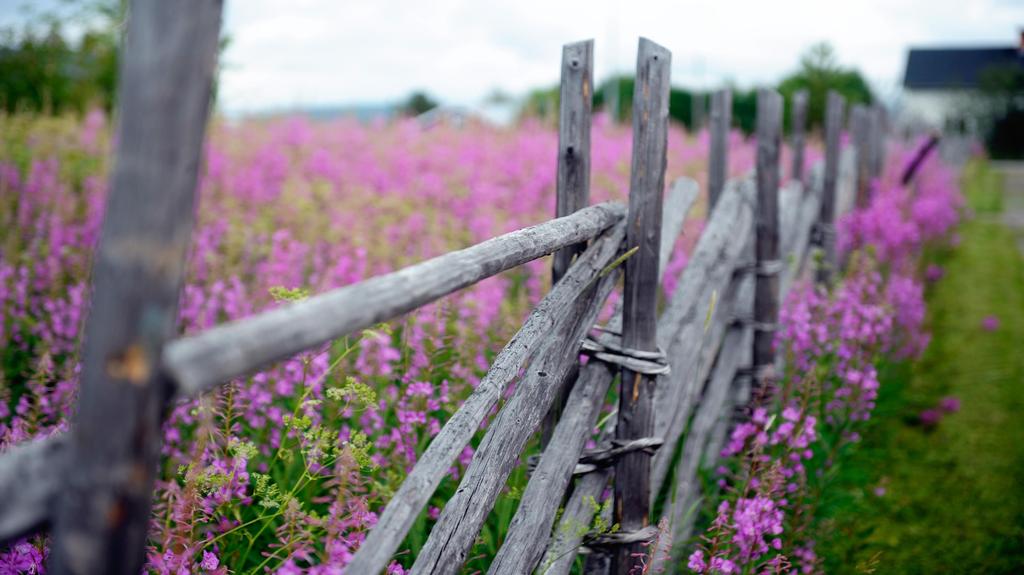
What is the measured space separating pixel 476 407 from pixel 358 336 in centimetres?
210

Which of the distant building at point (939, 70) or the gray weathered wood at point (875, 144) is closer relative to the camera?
the gray weathered wood at point (875, 144)

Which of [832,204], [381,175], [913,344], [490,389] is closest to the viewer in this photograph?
[490,389]

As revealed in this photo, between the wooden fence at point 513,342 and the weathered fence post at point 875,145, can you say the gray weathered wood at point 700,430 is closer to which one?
the wooden fence at point 513,342

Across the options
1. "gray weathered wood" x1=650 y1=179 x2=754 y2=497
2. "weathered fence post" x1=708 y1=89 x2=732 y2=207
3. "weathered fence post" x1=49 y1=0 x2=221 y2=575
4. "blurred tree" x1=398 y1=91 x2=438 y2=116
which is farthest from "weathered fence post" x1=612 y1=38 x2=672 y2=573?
"blurred tree" x1=398 y1=91 x2=438 y2=116

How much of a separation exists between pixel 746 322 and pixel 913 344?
89.8 inches

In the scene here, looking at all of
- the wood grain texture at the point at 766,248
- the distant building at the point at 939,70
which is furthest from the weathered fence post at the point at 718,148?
the distant building at the point at 939,70

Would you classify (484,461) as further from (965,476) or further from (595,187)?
(595,187)

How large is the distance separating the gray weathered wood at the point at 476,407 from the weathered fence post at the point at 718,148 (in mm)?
2263

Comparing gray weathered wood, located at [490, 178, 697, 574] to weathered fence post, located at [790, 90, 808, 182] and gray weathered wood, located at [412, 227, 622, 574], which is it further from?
weathered fence post, located at [790, 90, 808, 182]

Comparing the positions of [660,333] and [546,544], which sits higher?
[660,333]

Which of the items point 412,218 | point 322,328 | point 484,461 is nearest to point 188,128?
point 322,328

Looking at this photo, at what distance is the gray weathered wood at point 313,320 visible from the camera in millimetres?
1069

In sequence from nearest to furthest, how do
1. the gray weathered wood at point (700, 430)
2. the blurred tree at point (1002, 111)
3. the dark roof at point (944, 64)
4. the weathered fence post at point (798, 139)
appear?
the gray weathered wood at point (700, 430) < the weathered fence post at point (798, 139) < the blurred tree at point (1002, 111) < the dark roof at point (944, 64)

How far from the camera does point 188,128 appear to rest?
105 centimetres
